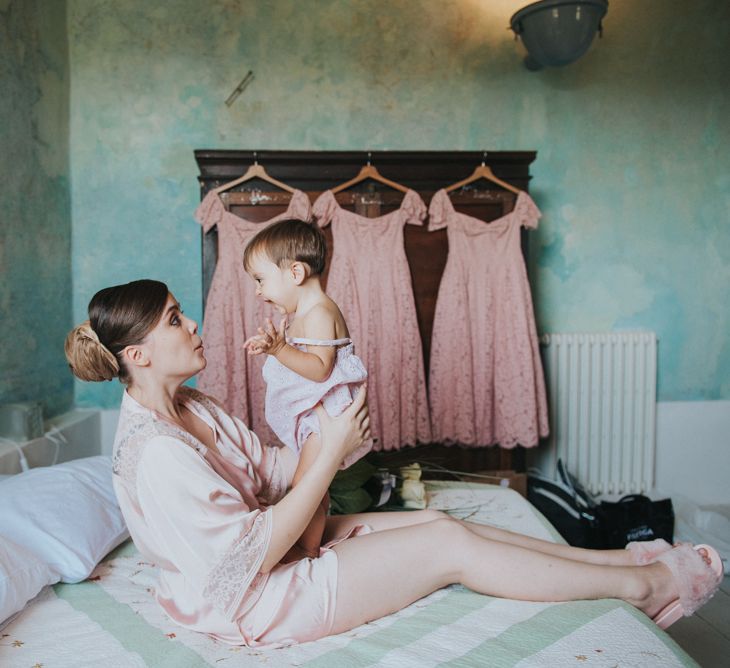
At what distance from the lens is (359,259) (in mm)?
2902

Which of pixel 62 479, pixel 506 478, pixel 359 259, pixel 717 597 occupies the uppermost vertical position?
pixel 359 259

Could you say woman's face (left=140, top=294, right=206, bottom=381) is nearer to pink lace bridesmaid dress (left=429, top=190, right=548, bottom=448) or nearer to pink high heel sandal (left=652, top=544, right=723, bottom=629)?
pink high heel sandal (left=652, top=544, right=723, bottom=629)

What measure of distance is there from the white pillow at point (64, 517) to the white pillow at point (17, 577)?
0.06 m

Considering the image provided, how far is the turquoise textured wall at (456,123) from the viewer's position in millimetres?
3250

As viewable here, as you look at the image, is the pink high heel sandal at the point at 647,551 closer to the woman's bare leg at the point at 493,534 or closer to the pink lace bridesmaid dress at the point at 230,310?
the woman's bare leg at the point at 493,534

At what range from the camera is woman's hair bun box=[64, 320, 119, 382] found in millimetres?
1460

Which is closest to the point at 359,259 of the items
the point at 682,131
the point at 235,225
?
the point at 235,225

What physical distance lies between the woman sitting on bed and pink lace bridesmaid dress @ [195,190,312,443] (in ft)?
3.96

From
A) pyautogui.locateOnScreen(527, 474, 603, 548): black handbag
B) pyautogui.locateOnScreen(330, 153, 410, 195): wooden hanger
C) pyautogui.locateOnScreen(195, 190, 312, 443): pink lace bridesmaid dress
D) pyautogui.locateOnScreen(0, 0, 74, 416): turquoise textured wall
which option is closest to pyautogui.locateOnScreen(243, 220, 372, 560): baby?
pyautogui.locateOnScreen(195, 190, 312, 443): pink lace bridesmaid dress

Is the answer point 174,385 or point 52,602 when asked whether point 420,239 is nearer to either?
point 174,385

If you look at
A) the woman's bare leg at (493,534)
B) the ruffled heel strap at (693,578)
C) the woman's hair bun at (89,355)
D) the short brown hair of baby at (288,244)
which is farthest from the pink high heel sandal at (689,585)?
the woman's hair bun at (89,355)

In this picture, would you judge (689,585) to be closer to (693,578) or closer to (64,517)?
(693,578)

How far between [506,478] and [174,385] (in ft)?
6.42

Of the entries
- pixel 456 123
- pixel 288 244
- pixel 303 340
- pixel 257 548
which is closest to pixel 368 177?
pixel 456 123
